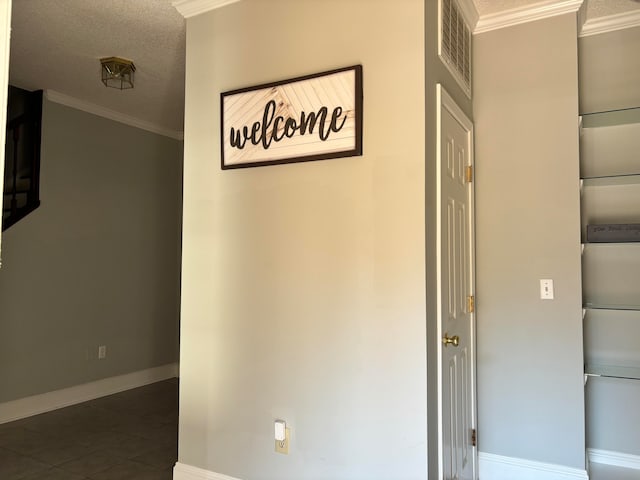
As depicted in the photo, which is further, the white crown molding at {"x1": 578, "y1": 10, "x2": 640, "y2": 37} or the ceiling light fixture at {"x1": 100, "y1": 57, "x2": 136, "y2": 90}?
the ceiling light fixture at {"x1": 100, "y1": 57, "x2": 136, "y2": 90}

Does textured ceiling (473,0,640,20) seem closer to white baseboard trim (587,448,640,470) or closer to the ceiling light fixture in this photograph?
the ceiling light fixture

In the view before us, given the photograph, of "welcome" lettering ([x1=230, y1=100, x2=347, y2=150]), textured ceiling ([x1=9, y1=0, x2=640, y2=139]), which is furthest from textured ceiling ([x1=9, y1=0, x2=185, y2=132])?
"welcome" lettering ([x1=230, y1=100, x2=347, y2=150])

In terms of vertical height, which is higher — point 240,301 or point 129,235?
point 129,235

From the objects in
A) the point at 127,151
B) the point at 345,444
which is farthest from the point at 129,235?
the point at 345,444

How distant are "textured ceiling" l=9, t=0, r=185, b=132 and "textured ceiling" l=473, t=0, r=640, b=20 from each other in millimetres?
1828

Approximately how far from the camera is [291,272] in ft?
7.55

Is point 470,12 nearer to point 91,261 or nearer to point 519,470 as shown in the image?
point 519,470

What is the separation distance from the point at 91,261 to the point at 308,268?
295 centimetres

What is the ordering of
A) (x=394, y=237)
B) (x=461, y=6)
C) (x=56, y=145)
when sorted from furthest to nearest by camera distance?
(x=56, y=145) → (x=461, y=6) → (x=394, y=237)

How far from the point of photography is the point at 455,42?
249 centimetres

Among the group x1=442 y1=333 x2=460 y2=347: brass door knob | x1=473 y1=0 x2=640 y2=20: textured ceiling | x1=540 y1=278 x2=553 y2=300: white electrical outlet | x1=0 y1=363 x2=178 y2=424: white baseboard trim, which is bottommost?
x1=0 y1=363 x2=178 y2=424: white baseboard trim

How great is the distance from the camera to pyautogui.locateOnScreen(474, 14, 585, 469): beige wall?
2.63 meters

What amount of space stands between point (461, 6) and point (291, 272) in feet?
5.72

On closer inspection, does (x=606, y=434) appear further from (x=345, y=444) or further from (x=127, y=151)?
(x=127, y=151)
